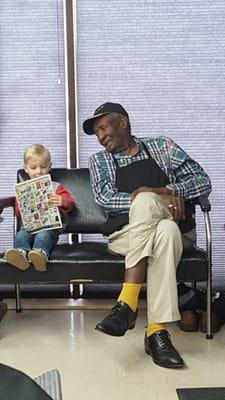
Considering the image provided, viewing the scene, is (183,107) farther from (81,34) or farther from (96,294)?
(96,294)

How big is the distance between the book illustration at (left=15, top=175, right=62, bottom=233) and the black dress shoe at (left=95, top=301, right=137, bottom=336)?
0.75 metres

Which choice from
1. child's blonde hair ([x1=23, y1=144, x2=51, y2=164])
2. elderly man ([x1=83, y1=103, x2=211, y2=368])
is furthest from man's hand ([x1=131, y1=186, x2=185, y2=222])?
child's blonde hair ([x1=23, y1=144, x2=51, y2=164])

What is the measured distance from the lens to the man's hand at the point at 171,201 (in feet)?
9.14

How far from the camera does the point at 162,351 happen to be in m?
2.46

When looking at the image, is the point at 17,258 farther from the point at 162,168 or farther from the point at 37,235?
the point at 162,168

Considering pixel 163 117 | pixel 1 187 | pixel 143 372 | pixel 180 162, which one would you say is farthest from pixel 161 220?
pixel 1 187

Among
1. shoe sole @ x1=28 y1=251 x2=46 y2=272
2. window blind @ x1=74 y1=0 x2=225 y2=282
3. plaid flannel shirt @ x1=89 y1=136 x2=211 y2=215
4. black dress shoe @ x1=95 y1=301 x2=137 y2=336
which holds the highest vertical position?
window blind @ x1=74 y1=0 x2=225 y2=282

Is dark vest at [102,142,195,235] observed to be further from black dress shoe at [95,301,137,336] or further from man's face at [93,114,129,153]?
black dress shoe at [95,301,137,336]

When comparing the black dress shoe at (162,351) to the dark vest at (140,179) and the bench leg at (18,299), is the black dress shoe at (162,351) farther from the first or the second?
the bench leg at (18,299)

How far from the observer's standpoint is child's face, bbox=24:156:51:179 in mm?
3176

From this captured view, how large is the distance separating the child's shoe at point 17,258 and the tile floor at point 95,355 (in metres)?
0.39

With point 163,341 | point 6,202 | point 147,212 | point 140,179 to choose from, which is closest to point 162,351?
point 163,341

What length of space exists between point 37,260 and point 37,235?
1.02 feet

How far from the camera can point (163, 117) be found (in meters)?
3.49
